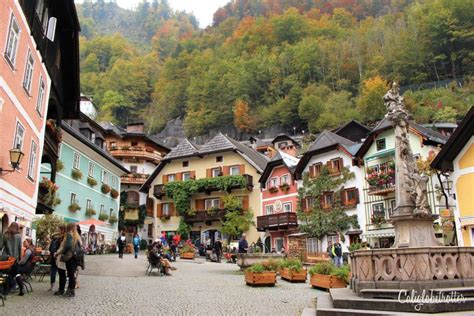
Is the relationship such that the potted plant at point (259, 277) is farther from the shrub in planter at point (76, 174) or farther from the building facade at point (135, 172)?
the building facade at point (135, 172)

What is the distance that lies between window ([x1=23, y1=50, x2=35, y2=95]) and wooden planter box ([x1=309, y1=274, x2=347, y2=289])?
11.6m

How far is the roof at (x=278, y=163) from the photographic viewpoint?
3967 centimetres

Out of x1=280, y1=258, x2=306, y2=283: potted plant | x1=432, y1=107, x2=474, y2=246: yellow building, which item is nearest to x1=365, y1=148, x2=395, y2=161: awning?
x1=432, y1=107, x2=474, y2=246: yellow building

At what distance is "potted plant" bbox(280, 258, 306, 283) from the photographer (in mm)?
16562

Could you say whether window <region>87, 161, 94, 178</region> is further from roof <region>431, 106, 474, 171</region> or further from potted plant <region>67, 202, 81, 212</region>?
roof <region>431, 106, 474, 171</region>

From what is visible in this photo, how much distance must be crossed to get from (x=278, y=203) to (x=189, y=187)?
9756 millimetres

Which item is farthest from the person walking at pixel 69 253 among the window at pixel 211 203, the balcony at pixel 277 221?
the window at pixel 211 203

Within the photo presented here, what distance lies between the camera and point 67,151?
30422 mm

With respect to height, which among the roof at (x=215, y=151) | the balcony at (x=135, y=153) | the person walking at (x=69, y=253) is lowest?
the person walking at (x=69, y=253)

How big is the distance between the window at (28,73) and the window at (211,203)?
30.1 m

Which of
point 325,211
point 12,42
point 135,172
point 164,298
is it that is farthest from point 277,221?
point 12,42

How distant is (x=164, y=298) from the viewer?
11469 mm

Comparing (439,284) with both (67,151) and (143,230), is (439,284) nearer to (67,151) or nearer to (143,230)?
(67,151)

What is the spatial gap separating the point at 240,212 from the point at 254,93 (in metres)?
45.3
